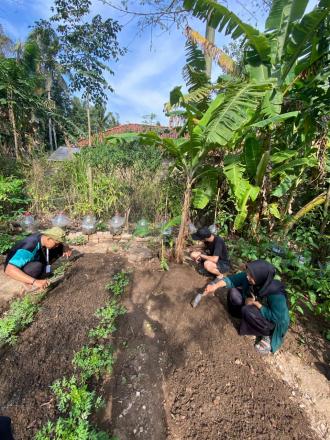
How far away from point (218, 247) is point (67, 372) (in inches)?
92.0

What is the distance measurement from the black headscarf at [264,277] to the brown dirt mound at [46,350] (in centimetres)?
168

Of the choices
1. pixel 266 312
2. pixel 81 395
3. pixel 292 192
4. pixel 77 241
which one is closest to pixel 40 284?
pixel 81 395

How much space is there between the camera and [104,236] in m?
4.37

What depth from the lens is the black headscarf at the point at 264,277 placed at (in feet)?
7.25

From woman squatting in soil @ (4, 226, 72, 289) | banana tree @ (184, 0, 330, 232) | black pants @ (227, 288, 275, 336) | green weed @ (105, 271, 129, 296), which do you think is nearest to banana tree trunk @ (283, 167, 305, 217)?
banana tree @ (184, 0, 330, 232)

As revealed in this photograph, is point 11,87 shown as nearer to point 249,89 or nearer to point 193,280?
point 249,89

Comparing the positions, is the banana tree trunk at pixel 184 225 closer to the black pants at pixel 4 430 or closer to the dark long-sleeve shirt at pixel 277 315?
the dark long-sleeve shirt at pixel 277 315

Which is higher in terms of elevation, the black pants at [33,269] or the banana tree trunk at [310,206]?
the banana tree trunk at [310,206]

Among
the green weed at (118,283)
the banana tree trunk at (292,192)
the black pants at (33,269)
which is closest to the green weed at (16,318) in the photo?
the black pants at (33,269)

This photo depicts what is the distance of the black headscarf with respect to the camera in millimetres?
2211

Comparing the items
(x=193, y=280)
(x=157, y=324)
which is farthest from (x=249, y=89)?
(x=157, y=324)

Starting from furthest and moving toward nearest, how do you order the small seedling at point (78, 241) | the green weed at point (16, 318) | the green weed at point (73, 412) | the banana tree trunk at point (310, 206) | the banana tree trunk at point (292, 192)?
the small seedling at point (78, 241) → the banana tree trunk at point (292, 192) → the banana tree trunk at point (310, 206) → the green weed at point (16, 318) → the green weed at point (73, 412)

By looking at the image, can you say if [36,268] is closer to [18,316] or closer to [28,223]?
[18,316]

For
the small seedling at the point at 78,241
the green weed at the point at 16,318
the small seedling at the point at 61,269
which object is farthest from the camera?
the small seedling at the point at 78,241
